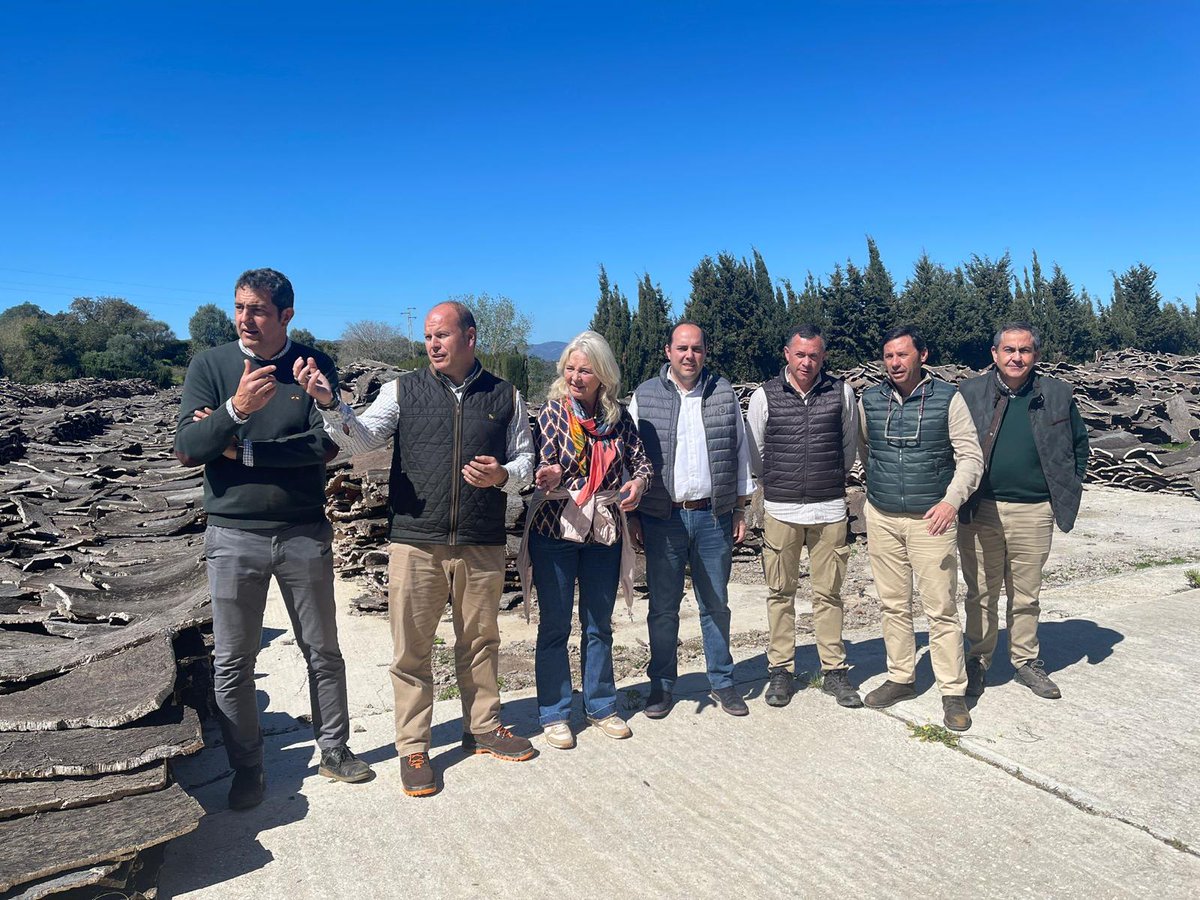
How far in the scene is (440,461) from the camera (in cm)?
350

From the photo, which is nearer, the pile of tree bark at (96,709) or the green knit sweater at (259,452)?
the pile of tree bark at (96,709)

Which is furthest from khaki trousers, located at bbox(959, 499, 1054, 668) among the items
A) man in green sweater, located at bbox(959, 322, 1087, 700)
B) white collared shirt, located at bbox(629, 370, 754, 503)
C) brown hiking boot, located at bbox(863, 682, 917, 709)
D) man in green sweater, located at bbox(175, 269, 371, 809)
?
man in green sweater, located at bbox(175, 269, 371, 809)

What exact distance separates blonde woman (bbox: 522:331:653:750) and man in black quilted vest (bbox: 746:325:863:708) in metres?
0.80

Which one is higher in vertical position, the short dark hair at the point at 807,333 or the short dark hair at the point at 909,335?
the short dark hair at the point at 807,333

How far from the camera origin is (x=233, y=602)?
3.26 meters

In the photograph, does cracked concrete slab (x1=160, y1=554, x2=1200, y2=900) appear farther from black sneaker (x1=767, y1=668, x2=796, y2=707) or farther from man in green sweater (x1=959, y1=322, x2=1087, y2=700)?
man in green sweater (x1=959, y1=322, x2=1087, y2=700)

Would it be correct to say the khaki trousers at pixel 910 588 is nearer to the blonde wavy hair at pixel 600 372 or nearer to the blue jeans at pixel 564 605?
the blue jeans at pixel 564 605

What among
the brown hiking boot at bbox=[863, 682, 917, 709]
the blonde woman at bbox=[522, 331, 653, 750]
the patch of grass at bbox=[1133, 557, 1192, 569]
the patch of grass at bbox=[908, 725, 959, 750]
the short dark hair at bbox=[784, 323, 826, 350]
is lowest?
the patch of grass at bbox=[1133, 557, 1192, 569]

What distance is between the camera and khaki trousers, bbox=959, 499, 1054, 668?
14.4 feet

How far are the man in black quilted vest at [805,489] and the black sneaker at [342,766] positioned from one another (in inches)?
82.5

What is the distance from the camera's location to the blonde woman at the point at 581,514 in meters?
3.79

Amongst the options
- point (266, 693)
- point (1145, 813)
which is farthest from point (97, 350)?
point (1145, 813)

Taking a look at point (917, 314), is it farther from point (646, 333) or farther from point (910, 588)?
point (910, 588)

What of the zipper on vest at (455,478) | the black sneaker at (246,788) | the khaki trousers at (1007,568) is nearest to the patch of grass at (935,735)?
the khaki trousers at (1007,568)
